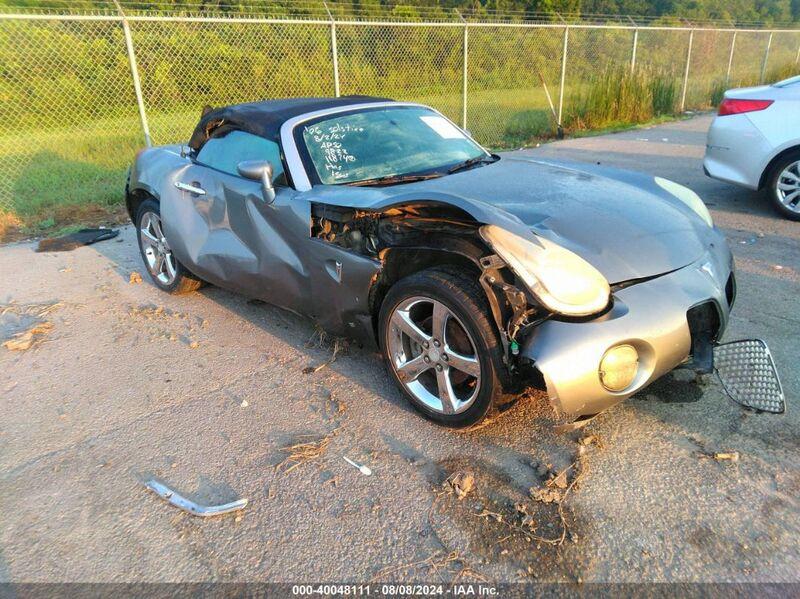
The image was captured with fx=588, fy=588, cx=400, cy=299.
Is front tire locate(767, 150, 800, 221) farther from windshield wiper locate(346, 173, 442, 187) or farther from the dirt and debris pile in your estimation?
the dirt and debris pile

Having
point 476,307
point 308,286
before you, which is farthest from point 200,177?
point 476,307

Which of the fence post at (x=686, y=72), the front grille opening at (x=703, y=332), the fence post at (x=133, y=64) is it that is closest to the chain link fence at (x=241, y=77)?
the fence post at (x=133, y=64)

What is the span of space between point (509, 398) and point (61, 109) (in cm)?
1077

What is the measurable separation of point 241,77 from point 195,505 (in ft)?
33.0

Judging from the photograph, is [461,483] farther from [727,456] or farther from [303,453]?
[727,456]

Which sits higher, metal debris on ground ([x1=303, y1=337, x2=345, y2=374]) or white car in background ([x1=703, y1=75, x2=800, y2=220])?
white car in background ([x1=703, y1=75, x2=800, y2=220])

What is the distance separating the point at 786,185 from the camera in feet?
20.1

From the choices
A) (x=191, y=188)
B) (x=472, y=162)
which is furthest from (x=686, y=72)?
(x=191, y=188)

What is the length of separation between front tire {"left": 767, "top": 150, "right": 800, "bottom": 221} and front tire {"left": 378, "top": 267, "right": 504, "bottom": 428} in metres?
5.03

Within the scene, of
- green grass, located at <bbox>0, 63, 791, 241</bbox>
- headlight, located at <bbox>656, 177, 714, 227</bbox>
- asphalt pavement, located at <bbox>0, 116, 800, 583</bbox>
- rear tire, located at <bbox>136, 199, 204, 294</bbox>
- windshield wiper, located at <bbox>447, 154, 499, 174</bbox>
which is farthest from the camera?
green grass, located at <bbox>0, 63, 791, 241</bbox>

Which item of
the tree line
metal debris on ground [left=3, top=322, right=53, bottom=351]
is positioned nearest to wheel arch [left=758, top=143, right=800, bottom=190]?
metal debris on ground [left=3, top=322, right=53, bottom=351]

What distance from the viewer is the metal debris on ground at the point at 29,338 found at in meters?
4.10

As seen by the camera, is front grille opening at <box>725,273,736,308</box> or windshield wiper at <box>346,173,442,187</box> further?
windshield wiper at <box>346,173,442,187</box>

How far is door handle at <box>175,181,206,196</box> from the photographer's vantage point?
4.20m
